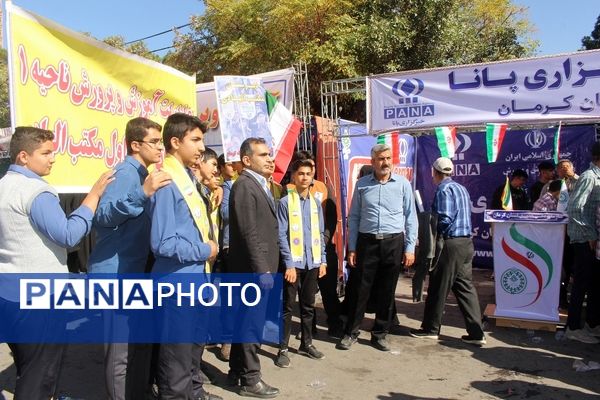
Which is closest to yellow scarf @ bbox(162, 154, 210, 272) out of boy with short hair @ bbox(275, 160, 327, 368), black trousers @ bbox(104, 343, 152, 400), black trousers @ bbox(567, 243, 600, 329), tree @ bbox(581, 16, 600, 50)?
black trousers @ bbox(104, 343, 152, 400)

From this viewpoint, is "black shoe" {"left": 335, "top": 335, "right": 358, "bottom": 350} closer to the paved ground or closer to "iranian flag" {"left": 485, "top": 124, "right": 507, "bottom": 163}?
the paved ground

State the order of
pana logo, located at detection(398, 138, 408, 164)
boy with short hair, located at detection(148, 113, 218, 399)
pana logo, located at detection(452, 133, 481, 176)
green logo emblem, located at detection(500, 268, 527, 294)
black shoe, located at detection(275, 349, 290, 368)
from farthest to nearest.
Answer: pana logo, located at detection(452, 133, 481, 176)
pana logo, located at detection(398, 138, 408, 164)
green logo emblem, located at detection(500, 268, 527, 294)
black shoe, located at detection(275, 349, 290, 368)
boy with short hair, located at detection(148, 113, 218, 399)

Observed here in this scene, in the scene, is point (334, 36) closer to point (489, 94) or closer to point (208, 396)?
point (489, 94)

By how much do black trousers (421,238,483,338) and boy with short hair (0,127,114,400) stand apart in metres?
3.39

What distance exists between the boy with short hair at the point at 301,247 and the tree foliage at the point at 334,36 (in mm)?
9204

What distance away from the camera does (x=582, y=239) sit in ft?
15.9

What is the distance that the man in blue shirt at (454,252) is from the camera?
193 inches

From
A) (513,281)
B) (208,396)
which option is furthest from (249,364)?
(513,281)

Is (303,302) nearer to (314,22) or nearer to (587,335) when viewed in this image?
(587,335)

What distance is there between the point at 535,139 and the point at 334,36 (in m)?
6.63

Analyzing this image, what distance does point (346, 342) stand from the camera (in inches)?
189

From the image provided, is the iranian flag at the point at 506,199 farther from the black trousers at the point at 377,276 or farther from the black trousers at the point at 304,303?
the black trousers at the point at 304,303

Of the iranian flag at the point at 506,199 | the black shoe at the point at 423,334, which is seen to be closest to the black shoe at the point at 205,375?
the black shoe at the point at 423,334

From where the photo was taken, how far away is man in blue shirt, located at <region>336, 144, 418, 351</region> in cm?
470
